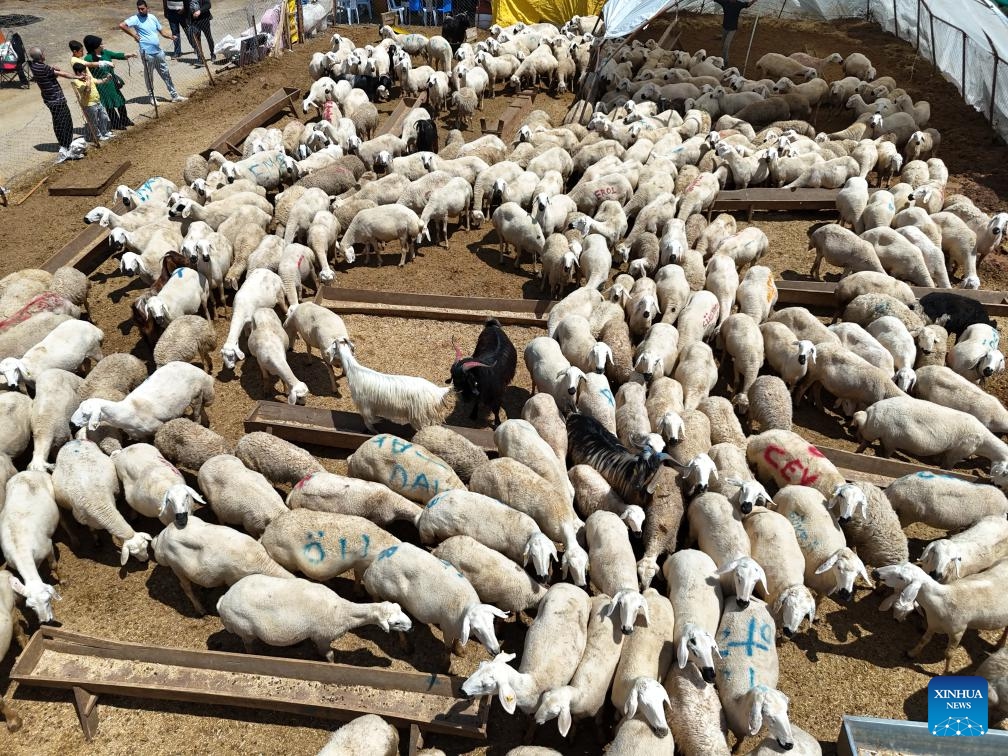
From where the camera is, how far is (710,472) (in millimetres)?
7070

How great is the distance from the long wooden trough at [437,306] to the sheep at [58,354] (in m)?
3.33

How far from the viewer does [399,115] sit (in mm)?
17984

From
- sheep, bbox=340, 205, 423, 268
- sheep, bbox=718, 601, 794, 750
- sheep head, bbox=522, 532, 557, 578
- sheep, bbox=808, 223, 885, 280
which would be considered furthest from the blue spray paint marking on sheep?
sheep, bbox=808, 223, 885, 280

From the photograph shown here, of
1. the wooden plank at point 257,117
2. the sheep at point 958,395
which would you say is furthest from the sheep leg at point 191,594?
the wooden plank at point 257,117

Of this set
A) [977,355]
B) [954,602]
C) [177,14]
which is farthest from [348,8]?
[954,602]

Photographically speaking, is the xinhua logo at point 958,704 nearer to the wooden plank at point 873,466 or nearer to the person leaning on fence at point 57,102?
the wooden plank at point 873,466

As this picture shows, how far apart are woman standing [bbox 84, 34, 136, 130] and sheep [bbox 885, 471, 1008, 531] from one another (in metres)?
19.4

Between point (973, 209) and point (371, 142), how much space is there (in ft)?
40.8

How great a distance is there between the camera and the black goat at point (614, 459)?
7.20 metres

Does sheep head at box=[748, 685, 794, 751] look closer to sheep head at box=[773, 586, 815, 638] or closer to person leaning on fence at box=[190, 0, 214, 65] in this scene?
sheep head at box=[773, 586, 815, 638]

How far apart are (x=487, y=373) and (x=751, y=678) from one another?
15.4ft

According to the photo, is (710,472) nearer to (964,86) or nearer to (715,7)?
(964,86)

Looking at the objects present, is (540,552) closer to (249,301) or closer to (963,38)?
(249,301)

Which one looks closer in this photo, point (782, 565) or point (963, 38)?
point (782, 565)
